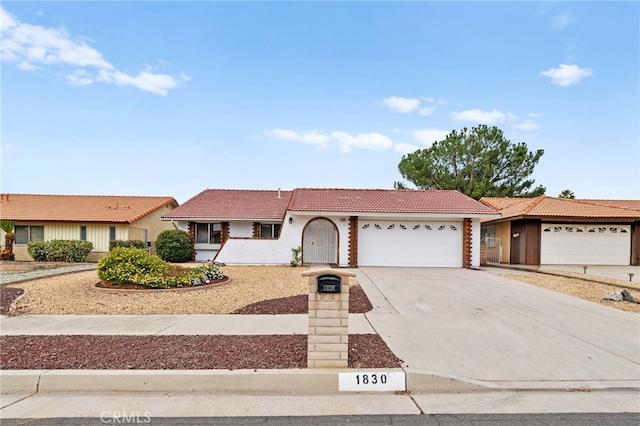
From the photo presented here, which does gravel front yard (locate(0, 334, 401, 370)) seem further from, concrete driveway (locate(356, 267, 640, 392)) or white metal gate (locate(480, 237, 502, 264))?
white metal gate (locate(480, 237, 502, 264))

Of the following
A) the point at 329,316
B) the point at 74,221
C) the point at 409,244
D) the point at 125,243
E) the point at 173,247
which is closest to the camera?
the point at 329,316

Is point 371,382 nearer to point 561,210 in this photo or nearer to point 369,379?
point 369,379

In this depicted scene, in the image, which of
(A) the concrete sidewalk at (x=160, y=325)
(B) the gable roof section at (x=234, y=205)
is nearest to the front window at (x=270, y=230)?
(B) the gable roof section at (x=234, y=205)

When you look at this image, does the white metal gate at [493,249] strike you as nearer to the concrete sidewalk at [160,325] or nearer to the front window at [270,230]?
the front window at [270,230]

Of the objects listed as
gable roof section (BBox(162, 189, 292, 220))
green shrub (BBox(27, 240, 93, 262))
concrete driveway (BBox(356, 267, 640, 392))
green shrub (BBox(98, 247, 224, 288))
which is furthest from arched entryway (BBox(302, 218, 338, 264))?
green shrub (BBox(27, 240, 93, 262))

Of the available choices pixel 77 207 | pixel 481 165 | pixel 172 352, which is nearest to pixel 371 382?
pixel 172 352

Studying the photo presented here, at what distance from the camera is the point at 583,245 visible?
21172 mm

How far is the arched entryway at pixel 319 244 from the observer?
19000mm

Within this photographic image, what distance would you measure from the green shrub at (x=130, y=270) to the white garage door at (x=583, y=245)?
1943cm

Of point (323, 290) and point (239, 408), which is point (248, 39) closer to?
point (323, 290)

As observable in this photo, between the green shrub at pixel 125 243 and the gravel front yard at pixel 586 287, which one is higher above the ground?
the green shrub at pixel 125 243

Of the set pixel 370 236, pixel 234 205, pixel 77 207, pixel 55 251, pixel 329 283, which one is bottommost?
pixel 55 251

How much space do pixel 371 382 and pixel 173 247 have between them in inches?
696

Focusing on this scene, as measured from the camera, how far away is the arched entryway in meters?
19.0
